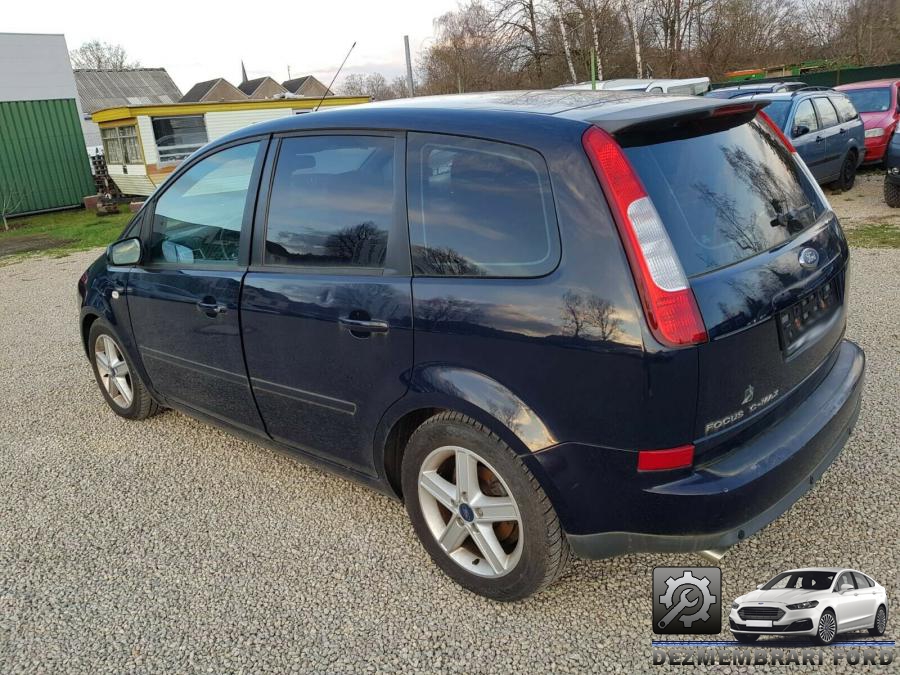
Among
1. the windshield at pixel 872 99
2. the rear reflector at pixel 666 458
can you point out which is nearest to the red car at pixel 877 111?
the windshield at pixel 872 99

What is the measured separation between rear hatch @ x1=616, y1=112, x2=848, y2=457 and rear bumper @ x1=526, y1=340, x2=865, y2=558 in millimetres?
95

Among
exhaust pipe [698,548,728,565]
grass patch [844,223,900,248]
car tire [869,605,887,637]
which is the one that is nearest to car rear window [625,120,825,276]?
exhaust pipe [698,548,728,565]

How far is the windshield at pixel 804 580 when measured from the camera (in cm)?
248

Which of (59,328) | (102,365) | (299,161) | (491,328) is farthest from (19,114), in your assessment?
(491,328)

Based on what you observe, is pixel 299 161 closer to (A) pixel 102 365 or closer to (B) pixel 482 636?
(B) pixel 482 636

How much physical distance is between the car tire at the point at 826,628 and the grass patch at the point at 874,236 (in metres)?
7.20

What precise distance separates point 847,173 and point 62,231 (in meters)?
16.7

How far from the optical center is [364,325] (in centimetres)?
271

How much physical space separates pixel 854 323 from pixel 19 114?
22167 mm

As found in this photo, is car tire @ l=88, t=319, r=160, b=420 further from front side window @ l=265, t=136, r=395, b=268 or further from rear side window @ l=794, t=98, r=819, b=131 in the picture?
rear side window @ l=794, t=98, r=819, b=131

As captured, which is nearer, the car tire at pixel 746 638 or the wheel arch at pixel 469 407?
the wheel arch at pixel 469 407

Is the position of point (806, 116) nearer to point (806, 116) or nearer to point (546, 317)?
point (806, 116)

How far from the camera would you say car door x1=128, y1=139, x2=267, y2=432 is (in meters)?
3.33

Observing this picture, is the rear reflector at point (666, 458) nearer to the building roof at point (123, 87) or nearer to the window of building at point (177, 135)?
the window of building at point (177, 135)
